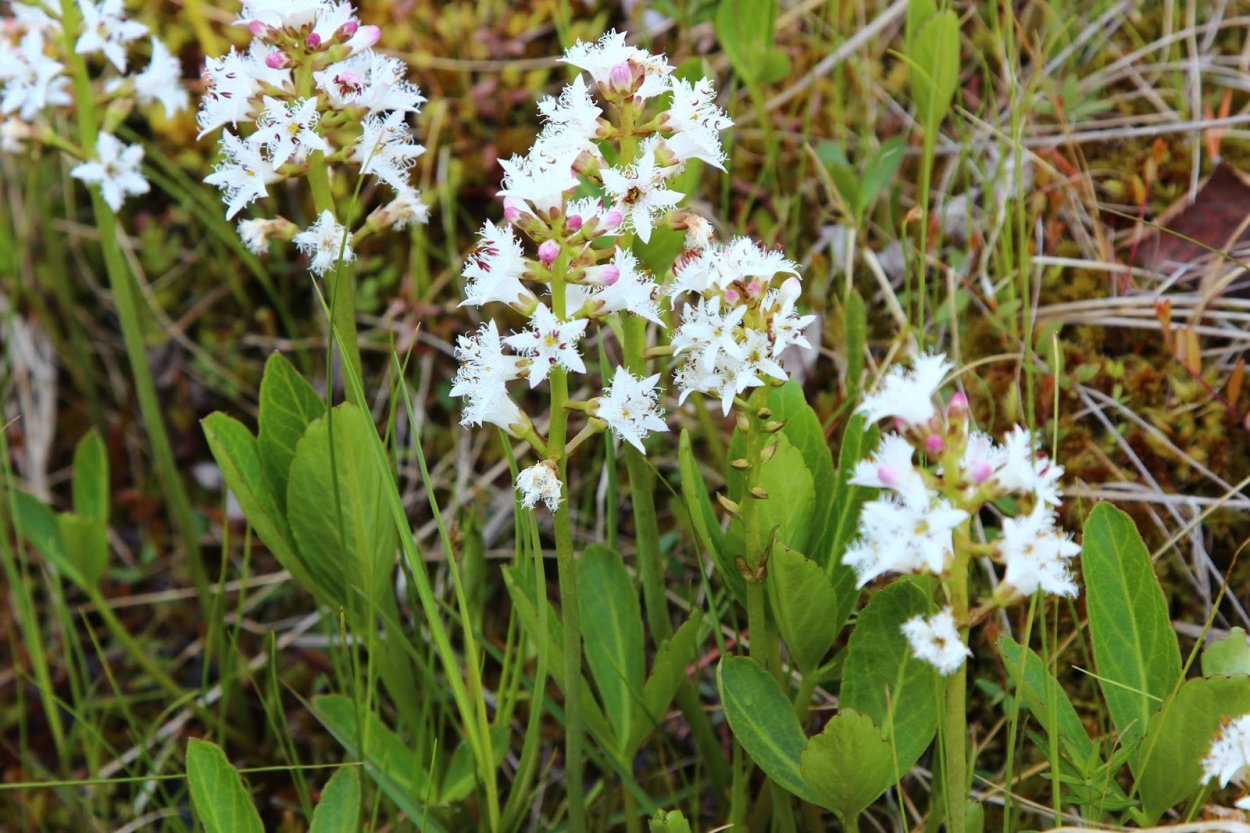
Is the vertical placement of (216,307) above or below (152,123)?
below

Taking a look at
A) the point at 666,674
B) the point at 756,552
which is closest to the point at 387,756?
the point at 666,674

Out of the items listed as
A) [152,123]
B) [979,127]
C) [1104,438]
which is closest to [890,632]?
[1104,438]

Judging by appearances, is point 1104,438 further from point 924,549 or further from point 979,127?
point 924,549

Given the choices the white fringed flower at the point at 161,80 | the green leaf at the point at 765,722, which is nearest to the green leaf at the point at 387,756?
the green leaf at the point at 765,722

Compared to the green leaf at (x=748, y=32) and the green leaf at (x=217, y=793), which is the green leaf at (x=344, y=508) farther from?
the green leaf at (x=748, y=32)

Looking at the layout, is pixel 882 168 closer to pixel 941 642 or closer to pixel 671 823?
pixel 941 642

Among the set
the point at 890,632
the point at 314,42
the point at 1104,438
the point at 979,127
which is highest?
the point at 314,42
